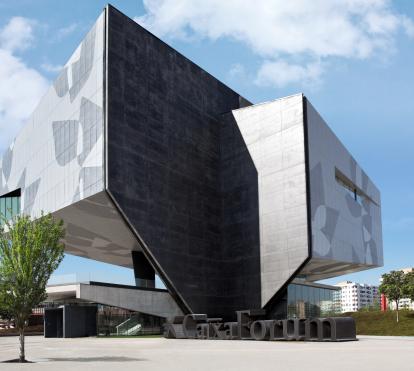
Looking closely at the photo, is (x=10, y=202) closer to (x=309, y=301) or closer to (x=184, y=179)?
(x=184, y=179)

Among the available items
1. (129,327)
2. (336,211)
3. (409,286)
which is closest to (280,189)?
(336,211)

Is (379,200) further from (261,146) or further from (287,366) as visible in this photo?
(287,366)

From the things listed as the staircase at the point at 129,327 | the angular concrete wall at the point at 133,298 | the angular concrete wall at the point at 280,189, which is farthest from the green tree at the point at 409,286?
the staircase at the point at 129,327

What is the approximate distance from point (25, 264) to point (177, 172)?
78.4 ft

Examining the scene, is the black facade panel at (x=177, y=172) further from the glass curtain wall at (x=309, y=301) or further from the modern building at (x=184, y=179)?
the glass curtain wall at (x=309, y=301)

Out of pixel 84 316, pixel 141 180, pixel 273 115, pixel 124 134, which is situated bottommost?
pixel 84 316

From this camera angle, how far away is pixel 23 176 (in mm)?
53188

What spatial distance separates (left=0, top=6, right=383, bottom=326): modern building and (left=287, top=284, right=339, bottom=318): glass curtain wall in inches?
8.7

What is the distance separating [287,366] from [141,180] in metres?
26.0

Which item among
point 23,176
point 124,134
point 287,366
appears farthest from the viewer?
point 23,176

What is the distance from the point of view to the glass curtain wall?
44359 mm

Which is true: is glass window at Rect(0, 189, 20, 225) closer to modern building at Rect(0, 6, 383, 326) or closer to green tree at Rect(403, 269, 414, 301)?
modern building at Rect(0, 6, 383, 326)

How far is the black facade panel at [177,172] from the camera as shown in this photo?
128 feet

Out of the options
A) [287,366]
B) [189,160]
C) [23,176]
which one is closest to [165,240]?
[189,160]
